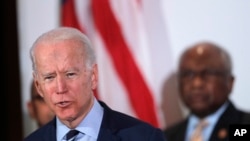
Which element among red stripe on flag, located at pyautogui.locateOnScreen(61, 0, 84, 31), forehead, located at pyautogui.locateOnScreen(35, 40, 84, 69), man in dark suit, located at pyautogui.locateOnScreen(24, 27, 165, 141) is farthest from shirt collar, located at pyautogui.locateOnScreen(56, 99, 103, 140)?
red stripe on flag, located at pyautogui.locateOnScreen(61, 0, 84, 31)

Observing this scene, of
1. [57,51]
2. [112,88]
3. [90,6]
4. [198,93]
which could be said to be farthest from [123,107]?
[57,51]

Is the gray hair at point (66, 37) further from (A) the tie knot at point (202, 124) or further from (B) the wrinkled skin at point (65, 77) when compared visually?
(A) the tie knot at point (202, 124)

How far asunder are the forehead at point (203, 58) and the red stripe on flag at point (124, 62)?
190 millimetres

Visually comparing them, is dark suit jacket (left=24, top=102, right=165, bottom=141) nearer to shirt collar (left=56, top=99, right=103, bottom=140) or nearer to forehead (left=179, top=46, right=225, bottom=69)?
shirt collar (left=56, top=99, right=103, bottom=140)

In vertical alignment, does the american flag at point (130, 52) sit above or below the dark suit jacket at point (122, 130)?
above

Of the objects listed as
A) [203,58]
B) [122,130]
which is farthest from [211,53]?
[122,130]

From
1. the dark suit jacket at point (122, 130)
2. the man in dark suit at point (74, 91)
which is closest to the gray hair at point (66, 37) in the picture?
the man in dark suit at point (74, 91)

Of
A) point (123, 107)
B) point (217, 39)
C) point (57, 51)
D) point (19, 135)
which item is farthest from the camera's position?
point (19, 135)

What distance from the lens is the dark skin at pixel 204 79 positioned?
5.37 ft

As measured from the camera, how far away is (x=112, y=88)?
1.78 meters

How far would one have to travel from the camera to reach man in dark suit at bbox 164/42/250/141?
64.2 inches

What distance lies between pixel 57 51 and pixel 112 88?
1.01 metres

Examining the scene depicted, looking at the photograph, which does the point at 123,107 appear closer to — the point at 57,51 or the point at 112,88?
the point at 112,88

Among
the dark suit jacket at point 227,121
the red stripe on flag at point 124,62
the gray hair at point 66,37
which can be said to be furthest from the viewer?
the red stripe on flag at point 124,62
